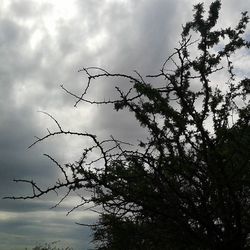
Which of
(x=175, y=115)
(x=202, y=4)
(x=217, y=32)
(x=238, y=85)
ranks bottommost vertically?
(x=175, y=115)

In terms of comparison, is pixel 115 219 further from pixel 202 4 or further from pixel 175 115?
pixel 202 4

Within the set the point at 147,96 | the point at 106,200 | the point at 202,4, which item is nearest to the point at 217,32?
the point at 202,4

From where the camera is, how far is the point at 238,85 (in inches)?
293

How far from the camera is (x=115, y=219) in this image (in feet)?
21.0

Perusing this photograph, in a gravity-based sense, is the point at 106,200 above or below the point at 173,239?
above

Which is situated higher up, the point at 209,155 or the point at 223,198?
the point at 209,155

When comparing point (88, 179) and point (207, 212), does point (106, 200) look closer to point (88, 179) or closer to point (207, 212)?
point (88, 179)

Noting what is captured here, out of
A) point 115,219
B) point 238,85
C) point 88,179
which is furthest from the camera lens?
point 238,85

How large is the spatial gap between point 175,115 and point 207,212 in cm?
137

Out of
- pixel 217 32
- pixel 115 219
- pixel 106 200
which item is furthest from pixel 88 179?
pixel 217 32

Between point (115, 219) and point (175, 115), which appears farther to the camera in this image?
point (115, 219)

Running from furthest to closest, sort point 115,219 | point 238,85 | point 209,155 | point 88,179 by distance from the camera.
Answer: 1. point 238,85
2. point 115,219
3. point 209,155
4. point 88,179

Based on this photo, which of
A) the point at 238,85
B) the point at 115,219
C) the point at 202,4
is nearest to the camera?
the point at 115,219

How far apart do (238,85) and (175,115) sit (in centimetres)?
215
